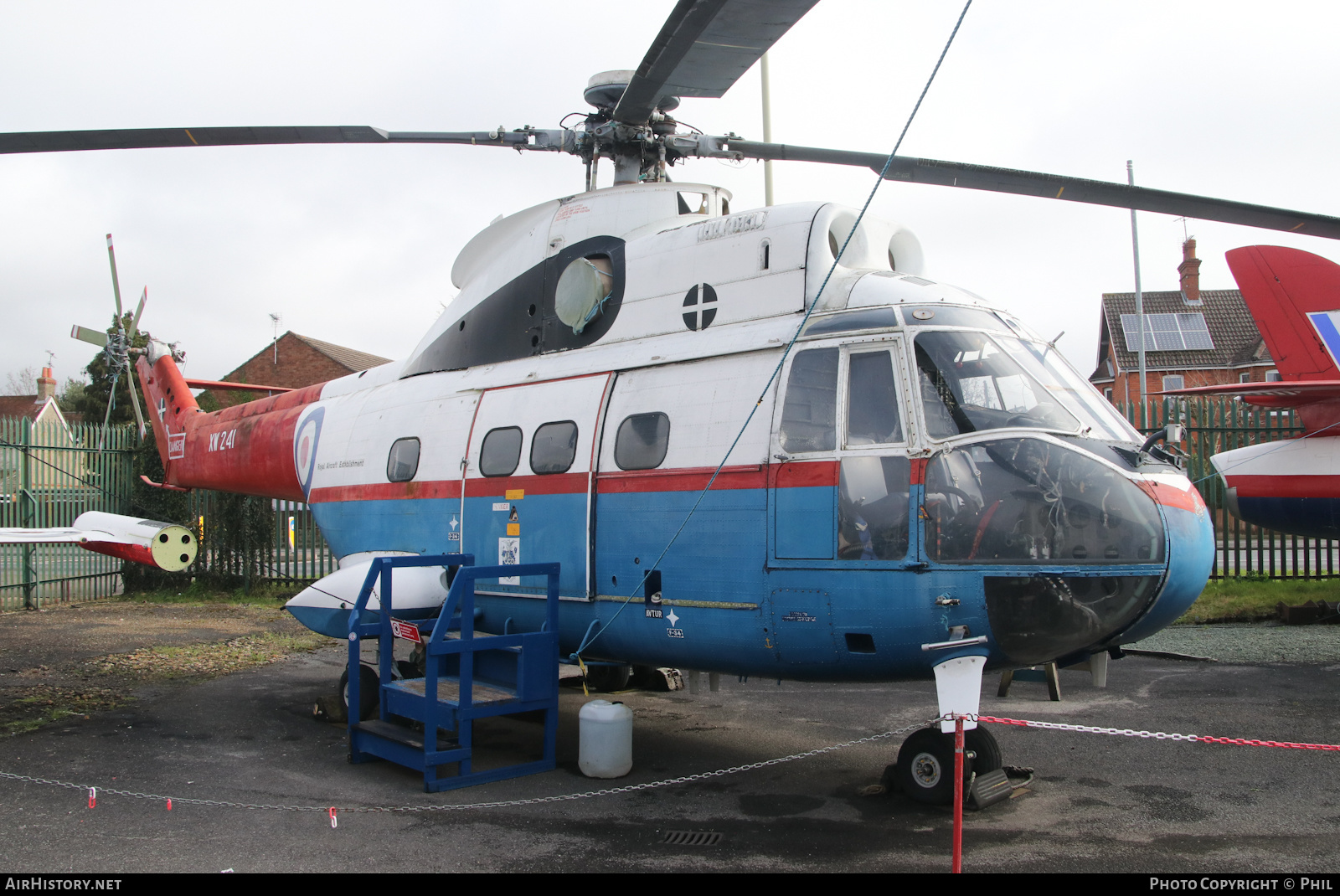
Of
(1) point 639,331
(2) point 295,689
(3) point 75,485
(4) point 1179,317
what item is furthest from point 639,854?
(4) point 1179,317

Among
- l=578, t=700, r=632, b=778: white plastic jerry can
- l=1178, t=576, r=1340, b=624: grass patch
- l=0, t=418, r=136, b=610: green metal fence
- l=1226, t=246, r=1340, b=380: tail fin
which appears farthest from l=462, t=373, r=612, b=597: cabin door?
l=0, t=418, r=136, b=610: green metal fence

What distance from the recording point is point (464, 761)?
6637 millimetres

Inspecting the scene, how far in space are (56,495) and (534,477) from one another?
14117 millimetres

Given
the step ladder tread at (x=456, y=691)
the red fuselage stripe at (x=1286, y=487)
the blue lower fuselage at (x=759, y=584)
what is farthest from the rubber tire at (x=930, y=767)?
the red fuselage stripe at (x=1286, y=487)

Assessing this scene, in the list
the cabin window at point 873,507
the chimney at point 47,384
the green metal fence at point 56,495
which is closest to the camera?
the cabin window at point 873,507

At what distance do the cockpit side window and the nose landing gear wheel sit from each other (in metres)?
1.89

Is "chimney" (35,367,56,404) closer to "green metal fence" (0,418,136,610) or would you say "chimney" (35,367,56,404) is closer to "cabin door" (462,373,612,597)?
"green metal fence" (0,418,136,610)

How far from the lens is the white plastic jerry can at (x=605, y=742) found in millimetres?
6785

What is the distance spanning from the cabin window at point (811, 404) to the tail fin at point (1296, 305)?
10208mm

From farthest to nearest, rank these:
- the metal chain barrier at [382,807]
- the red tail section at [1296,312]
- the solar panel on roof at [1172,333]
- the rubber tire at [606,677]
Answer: the solar panel on roof at [1172,333] → the red tail section at [1296,312] → the rubber tire at [606,677] → the metal chain barrier at [382,807]

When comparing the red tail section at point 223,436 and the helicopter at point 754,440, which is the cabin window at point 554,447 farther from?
the red tail section at point 223,436

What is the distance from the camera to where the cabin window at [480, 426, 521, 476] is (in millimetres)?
7500

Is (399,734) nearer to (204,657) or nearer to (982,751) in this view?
(982,751)
